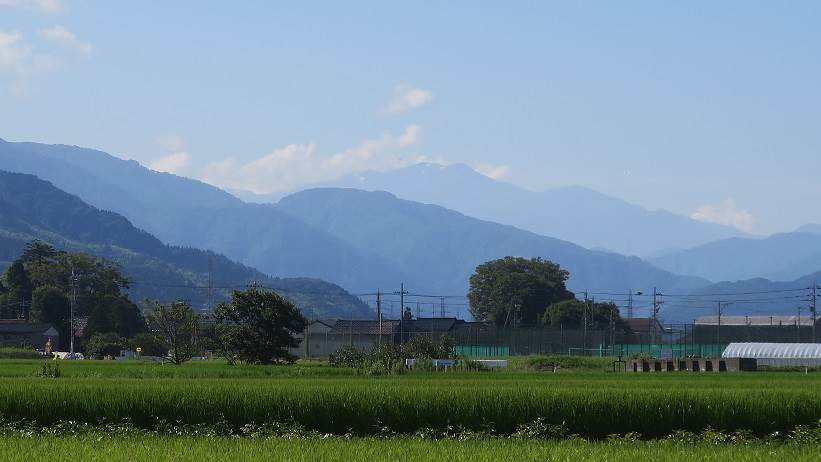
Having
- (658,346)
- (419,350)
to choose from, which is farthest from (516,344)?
(419,350)

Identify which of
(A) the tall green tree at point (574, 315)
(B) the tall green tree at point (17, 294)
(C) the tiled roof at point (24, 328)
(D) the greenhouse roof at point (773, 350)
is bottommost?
(D) the greenhouse roof at point (773, 350)

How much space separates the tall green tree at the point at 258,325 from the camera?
8144 centimetres

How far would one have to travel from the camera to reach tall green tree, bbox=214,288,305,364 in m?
81.4

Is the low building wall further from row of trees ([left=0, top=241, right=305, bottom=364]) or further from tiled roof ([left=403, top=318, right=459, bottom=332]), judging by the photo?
tiled roof ([left=403, top=318, right=459, bottom=332])

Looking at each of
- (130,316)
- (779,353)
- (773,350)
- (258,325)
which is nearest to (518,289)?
(130,316)

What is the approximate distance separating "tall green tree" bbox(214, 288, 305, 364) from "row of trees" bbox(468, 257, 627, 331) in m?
81.9

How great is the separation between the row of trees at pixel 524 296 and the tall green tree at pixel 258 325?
8190cm

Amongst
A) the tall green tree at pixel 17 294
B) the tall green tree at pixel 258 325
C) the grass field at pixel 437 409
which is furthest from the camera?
the tall green tree at pixel 17 294

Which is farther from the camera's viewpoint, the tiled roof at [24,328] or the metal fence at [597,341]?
the tiled roof at [24,328]

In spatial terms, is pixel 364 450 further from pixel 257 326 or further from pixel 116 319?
pixel 116 319

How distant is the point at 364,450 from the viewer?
24062mm

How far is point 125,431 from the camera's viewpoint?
30.7 m

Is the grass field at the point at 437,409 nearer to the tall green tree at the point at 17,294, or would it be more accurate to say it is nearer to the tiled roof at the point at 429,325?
the tiled roof at the point at 429,325

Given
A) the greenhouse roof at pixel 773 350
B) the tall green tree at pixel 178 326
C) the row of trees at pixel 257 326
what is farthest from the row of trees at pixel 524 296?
the row of trees at pixel 257 326
